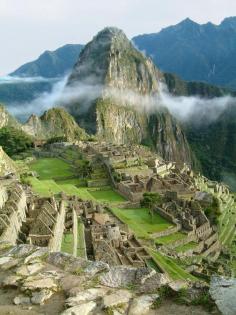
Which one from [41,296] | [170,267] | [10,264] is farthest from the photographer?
[170,267]

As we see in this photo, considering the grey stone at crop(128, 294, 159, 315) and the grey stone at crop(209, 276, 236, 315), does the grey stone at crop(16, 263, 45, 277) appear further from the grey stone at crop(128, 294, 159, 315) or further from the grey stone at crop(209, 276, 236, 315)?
the grey stone at crop(209, 276, 236, 315)

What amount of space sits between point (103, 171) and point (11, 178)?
23.6 m

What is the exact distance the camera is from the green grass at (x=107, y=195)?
53150 millimetres

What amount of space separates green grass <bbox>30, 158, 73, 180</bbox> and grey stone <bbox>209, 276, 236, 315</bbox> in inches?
2181

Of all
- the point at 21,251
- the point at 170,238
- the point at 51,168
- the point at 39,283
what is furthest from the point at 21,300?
the point at 51,168

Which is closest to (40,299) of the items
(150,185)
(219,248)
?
(219,248)

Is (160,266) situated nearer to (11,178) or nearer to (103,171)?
(11,178)

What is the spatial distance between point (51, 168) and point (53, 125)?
7659cm

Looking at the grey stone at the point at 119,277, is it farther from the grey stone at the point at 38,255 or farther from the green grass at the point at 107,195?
the green grass at the point at 107,195

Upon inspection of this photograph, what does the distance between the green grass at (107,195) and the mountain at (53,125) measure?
7844 cm

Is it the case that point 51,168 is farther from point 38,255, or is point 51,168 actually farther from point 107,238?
point 38,255

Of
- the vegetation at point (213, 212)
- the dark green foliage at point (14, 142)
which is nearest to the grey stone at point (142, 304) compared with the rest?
the vegetation at point (213, 212)

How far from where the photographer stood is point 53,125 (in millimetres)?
146000

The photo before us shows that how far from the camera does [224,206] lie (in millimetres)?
60312
